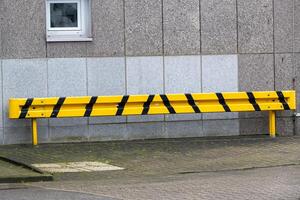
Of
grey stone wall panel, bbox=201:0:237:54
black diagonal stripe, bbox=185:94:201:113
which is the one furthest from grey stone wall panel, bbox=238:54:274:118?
black diagonal stripe, bbox=185:94:201:113

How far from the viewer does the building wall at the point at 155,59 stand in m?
14.7

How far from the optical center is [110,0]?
1503 cm

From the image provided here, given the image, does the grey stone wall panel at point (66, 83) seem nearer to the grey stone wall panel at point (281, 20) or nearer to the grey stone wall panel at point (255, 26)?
the grey stone wall panel at point (255, 26)

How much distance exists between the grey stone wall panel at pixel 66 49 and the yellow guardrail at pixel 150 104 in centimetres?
92

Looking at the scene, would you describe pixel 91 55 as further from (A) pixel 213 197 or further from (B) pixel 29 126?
(A) pixel 213 197

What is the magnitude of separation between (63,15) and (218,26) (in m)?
3.18

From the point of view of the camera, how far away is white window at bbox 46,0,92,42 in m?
15.1

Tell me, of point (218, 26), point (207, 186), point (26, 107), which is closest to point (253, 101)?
point (218, 26)

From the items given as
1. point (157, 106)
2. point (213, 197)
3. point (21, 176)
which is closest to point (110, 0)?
point (157, 106)

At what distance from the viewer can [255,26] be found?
1563 centimetres

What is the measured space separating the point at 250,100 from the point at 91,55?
3.34 metres

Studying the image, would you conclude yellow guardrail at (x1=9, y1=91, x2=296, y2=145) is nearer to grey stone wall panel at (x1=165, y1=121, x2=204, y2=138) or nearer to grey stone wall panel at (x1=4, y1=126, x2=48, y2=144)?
grey stone wall panel at (x1=4, y1=126, x2=48, y2=144)

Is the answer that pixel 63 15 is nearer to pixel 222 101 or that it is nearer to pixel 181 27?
pixel 181 27

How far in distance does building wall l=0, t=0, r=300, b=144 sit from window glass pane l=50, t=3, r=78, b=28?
1.41 ft
